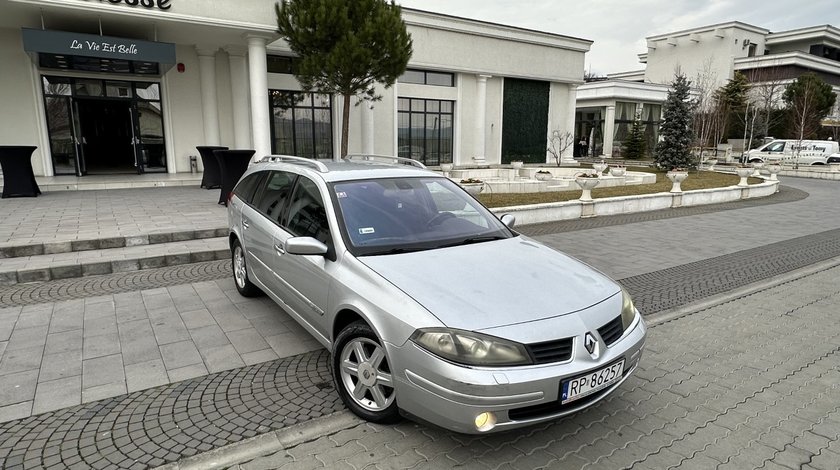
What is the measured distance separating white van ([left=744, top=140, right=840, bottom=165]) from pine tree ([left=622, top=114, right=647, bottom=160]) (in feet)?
21.3

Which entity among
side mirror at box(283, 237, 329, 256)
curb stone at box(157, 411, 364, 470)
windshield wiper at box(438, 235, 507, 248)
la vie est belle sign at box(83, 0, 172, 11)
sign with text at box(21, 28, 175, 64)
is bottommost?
curb stone at box(157, 411, 364, 470)

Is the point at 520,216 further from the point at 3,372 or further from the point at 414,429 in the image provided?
the point at 3,372

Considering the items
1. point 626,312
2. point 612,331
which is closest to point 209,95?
point 626,312

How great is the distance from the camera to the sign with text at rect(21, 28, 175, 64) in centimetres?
1188

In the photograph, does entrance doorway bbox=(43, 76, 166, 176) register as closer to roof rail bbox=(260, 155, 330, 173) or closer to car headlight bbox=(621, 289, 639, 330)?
roof rail bbox=(260, 155, 330, 173)

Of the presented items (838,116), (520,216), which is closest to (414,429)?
(520,216)

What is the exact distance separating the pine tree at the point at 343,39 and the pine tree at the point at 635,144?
2671 cm

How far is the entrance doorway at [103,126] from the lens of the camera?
51.2 feet

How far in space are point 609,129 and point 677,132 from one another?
15.2 m

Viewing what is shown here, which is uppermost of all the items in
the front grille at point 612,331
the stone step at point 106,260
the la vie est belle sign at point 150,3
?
the la vie est belle sign at point 150,3

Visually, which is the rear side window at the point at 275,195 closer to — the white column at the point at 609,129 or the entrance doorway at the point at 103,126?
the entrance doorway at the point at 103,126

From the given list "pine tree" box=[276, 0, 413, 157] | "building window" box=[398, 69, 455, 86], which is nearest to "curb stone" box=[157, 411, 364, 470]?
"pine tree" box=[276, 0, 413, 157]

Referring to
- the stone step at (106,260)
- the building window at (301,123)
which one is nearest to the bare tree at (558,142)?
the building window at (301,123)

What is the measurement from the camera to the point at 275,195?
4.93 m
